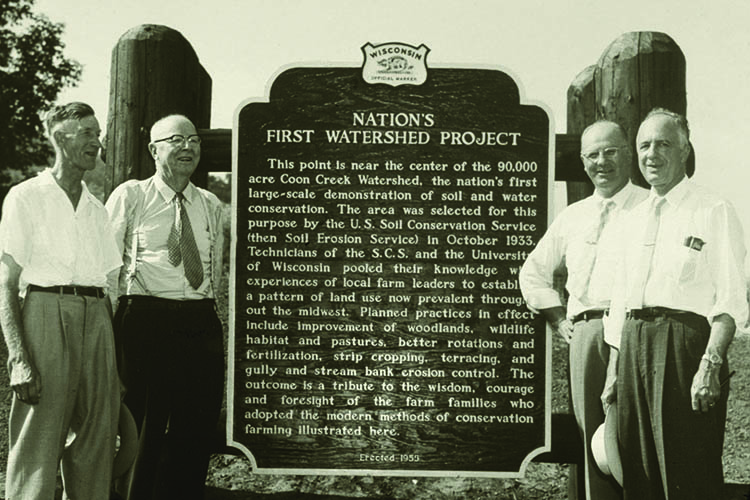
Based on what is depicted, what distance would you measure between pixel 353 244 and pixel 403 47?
1.31 meters

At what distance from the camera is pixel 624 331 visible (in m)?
4.75

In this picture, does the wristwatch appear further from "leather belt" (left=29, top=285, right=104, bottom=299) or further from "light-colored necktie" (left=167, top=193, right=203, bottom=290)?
"leather belt" (left=29, top=285, right=104, bottom=299)

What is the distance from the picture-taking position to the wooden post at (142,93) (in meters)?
5.71

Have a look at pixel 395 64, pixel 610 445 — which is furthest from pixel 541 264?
pixel 395 64

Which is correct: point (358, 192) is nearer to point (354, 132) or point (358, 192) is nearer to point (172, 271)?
point (354, 132)

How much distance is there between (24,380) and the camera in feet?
15.4

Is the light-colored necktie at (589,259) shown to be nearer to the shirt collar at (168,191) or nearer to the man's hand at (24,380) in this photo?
the shirt collar at (168,191)

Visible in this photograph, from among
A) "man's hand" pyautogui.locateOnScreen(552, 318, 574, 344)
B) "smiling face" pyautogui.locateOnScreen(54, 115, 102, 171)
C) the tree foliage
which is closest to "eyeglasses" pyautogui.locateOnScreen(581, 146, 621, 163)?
"man's hand" pyautogui.locateOnScreen(552, 318, 574, 344)

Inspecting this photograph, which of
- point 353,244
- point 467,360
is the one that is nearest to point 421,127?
point 353,244

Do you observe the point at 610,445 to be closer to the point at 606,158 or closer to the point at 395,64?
the point at 606,158

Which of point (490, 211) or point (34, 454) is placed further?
point (490, 211)

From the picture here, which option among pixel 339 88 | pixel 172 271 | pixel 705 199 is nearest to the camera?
pixel 705 199

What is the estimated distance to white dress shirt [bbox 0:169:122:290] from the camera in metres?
4.79

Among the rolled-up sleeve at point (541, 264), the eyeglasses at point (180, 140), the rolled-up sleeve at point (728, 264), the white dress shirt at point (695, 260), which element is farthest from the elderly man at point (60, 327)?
the rolled-up sleeve at point (728, 264)
